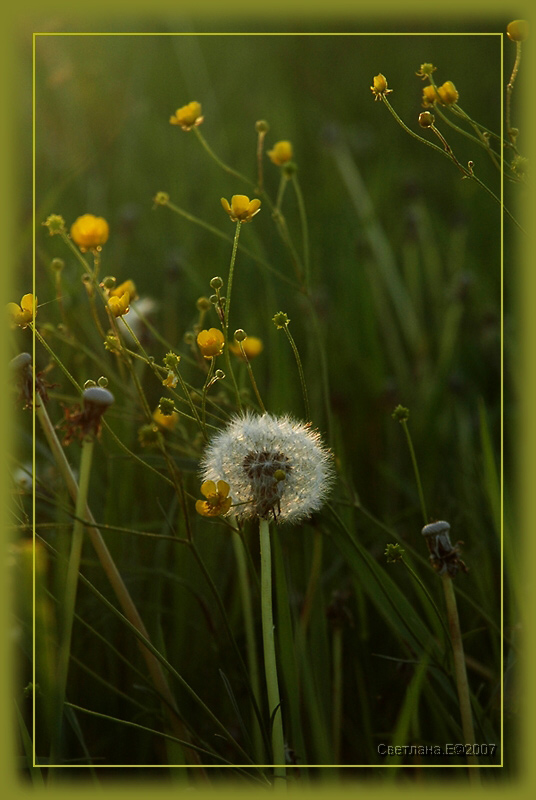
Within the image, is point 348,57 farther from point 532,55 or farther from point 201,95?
point 201,95

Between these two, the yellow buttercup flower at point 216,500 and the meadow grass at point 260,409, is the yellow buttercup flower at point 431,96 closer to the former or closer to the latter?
the meadow grass at point 260,409

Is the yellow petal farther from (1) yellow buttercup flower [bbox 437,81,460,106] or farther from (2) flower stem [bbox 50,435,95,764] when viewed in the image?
(1) yellow buttercup flower [bbox 437,81,460,106]

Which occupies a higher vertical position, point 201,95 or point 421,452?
point 201,95

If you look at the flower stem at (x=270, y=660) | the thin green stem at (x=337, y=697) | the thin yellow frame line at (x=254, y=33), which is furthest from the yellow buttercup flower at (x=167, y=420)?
the thin yellow frame line at (x=254, y=33)

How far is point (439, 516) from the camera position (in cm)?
97

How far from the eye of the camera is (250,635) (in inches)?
32.2

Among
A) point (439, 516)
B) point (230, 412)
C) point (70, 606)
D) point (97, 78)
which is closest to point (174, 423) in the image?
point (230, 412)

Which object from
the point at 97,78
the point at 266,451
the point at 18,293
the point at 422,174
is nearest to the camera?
the point at 266,451

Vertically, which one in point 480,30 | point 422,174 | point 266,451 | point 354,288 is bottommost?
point 266,451

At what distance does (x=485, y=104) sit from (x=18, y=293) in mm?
618

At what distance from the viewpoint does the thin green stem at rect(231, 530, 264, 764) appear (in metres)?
0.77

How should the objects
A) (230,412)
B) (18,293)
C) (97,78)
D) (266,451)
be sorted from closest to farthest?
1. (266,451)
2. (230,412)
3. (18,293)
4. (97,78)

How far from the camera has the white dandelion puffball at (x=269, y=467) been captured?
0.71 m

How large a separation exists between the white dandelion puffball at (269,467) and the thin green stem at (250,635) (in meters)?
0.07
